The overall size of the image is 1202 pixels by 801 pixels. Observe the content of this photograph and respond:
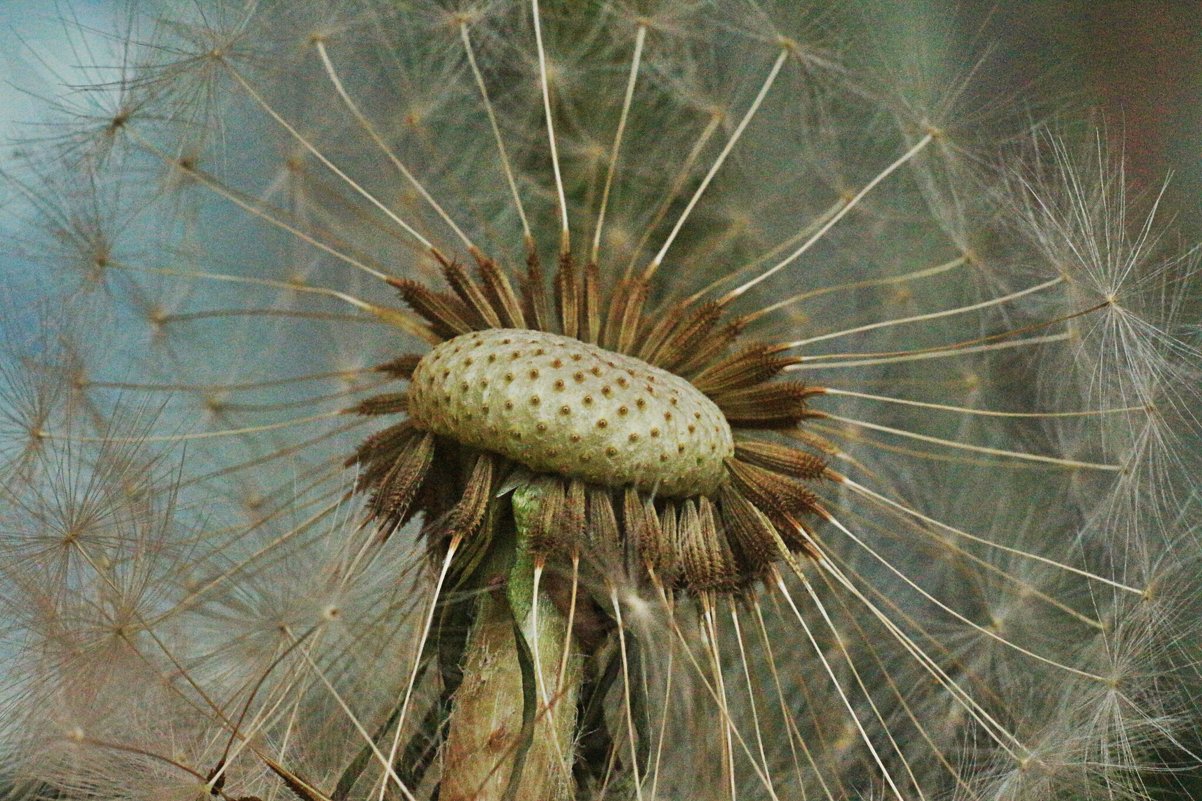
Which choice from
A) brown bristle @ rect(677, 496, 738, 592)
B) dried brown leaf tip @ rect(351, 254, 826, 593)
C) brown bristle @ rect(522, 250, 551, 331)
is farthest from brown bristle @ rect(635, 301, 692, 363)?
brown bristle @ rect(677, 496, 738, 592)

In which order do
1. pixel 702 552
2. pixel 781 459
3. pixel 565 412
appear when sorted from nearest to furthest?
1. pixel 565 412
2. pixel 702 552
3. pixel 781 459

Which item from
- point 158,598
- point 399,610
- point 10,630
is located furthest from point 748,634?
point 10,630

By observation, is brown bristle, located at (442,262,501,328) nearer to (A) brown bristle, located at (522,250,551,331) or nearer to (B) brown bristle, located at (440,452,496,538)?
(A) brown bristle, located at (522,250,551,331)

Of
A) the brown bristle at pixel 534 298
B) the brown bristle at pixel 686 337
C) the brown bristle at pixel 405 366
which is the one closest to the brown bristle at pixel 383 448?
the brown bristle at pixel 405 366

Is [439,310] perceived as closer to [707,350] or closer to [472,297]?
[472,297]

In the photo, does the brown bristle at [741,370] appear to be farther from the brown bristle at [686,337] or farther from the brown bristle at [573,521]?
the brown bristle at [573,521]

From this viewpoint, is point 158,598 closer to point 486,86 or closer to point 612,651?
point 612,651

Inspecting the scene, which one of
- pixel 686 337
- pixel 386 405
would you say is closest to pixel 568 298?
pixel 686 337

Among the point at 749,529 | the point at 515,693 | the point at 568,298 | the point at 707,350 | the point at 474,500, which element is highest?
the point at 568,298
